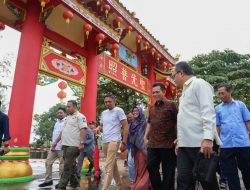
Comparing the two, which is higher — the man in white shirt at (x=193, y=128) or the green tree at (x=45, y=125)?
the green tree at (x=45, y=125)

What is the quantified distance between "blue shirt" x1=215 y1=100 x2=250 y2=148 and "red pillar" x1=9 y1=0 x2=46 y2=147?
435 centimetres

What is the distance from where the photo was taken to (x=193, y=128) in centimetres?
236

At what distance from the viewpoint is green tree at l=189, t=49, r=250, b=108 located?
1844 cm

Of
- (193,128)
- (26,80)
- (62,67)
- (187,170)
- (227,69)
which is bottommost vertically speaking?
(187,170)

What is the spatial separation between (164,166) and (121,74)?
23.5ft

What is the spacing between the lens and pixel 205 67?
21453 millimetres

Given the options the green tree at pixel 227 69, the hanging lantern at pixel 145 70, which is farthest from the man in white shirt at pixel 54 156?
the green tree at pixel 227 69

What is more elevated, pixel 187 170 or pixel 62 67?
pixel 62 67

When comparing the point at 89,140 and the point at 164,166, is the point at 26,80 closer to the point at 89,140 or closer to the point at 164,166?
the point at 89,140

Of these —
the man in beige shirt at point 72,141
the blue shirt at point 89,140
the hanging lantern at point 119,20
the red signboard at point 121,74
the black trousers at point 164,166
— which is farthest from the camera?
the red signboard at point 121,74

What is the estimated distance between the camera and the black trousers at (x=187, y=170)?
227 cm

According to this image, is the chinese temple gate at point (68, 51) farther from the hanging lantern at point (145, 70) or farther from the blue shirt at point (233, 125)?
the blue shirt at point (233, 125)

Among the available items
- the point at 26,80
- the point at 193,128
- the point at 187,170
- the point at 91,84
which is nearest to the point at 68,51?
the point at 91,84

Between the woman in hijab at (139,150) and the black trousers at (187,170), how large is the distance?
6.08 feet
